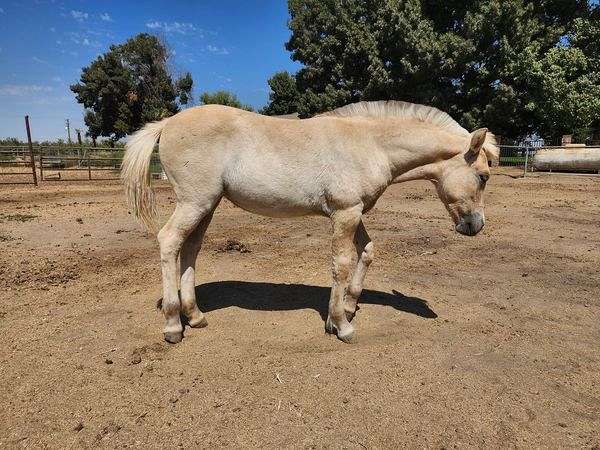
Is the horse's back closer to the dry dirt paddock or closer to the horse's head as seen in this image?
the horse's head

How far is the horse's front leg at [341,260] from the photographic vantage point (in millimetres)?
3730

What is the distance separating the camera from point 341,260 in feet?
12.5

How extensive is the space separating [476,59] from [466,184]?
2425 centimetres

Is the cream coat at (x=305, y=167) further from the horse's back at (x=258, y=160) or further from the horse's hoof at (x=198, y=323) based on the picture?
the horse's hoof at (x=198, y=323)

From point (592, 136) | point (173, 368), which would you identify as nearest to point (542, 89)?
point (592, 136)

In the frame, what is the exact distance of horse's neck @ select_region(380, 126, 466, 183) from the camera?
3.91 metres

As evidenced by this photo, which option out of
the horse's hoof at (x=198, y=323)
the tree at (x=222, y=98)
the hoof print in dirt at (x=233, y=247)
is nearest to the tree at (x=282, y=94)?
the tree at (x=222, y=98)

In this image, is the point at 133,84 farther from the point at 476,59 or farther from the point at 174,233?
the point at 174,233

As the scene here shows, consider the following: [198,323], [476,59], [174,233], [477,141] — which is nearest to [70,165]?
[476,59]

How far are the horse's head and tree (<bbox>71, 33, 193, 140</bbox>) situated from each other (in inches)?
1455

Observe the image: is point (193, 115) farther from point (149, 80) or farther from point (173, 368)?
point (149, 80)

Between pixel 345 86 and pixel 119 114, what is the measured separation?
23.8 m

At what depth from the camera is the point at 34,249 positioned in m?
7.00

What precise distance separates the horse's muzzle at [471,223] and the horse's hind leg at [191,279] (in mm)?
2519
